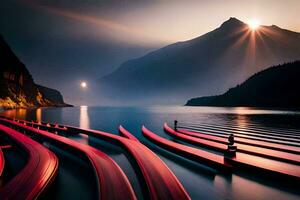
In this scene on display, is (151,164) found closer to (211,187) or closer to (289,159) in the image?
(211,187)

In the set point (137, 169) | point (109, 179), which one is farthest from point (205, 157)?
point (109, 179)

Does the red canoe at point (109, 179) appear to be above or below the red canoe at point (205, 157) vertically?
above

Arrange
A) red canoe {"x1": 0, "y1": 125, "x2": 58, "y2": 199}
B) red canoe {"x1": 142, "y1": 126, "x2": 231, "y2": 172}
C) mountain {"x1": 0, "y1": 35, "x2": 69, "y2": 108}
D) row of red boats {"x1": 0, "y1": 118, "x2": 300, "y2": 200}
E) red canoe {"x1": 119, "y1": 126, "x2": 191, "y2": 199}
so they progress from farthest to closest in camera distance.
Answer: mountain {"x1": 0, "y1": 35, "x2": 69, "y2": 108}
red canoe {"x1": 142, "y1": 126, "x2": 231, "y2": 172}
red canoe {"x1": 119, "y1": 126, "x2": 191, "y2": 199}
row of red boats {"x1": 0, "y1": 118, "x2": 300, "y2": 200}
red canoe {"x1": 0, "y1": 125, "x2": 58, "y2": 199}

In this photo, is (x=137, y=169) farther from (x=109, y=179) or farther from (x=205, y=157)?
(x=205, y=157)

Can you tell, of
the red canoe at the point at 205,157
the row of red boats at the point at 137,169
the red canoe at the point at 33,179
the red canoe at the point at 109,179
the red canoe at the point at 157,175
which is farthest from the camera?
the red canoe at the point at 205,157

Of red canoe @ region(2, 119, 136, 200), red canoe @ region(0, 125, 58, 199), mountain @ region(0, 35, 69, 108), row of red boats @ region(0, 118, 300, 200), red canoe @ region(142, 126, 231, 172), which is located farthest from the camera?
mountain @ region(0, 35, 69, 108)

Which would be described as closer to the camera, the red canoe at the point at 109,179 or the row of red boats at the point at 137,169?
the red canoe at the point at 109,179

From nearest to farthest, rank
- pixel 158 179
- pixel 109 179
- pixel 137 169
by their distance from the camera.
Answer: pixel 109 179, pixel 158 179, pixel 137 169

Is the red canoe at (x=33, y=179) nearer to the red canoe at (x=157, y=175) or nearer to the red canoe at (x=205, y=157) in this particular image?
the red canoe at (x=157, y=175)

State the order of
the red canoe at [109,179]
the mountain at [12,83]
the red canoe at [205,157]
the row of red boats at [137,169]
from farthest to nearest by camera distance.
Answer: the mountain at [12,83] → the red canoe at [205,157] → the row of red boats at [137,169] → the red canoe at [109,179]

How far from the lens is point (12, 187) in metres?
6.30

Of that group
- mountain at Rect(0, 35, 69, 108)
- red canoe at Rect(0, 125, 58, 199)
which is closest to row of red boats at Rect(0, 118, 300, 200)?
red canoe at Rect(0, 125, 58, 199)

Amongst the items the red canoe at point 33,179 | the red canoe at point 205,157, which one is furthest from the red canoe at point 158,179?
the red canoe at point 33,179

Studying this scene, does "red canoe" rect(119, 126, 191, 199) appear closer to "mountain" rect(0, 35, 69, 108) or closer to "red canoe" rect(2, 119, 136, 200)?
"red canoe" rect(2, 119, 136, 200)
